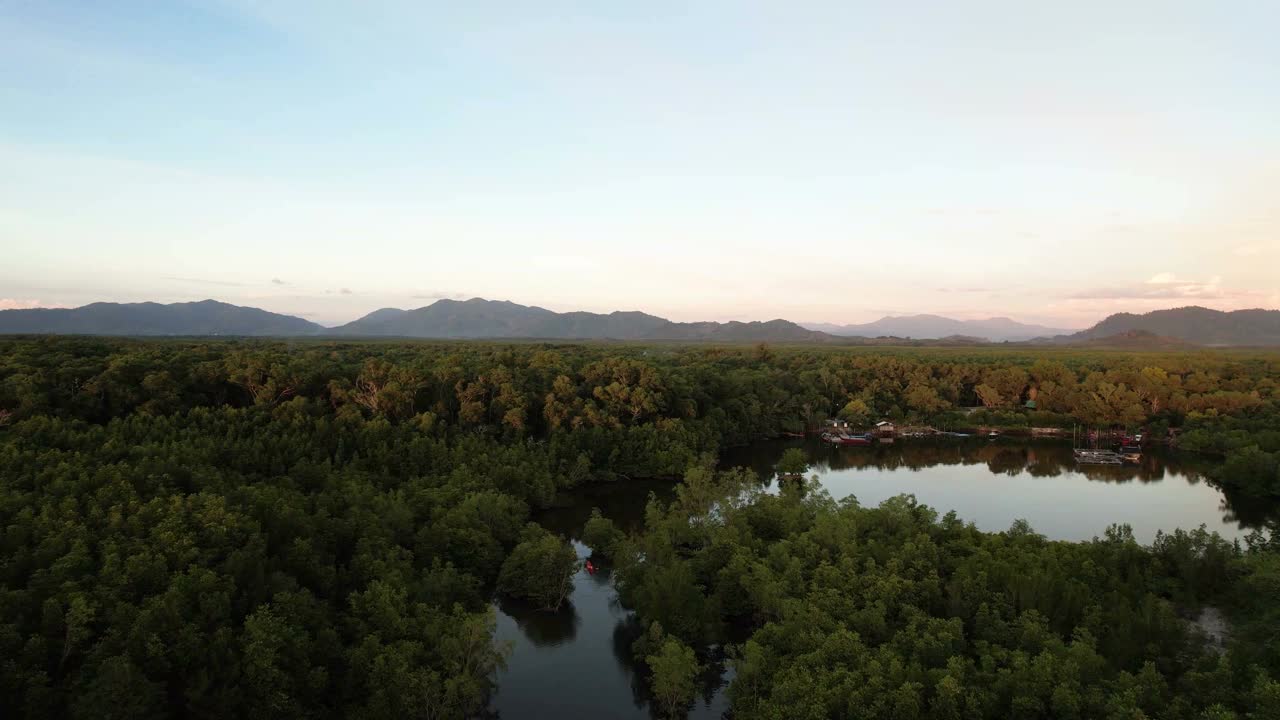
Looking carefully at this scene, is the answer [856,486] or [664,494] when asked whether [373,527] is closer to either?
[664,494]

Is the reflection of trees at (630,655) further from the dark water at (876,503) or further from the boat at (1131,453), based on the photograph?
the boat at (1131,453)

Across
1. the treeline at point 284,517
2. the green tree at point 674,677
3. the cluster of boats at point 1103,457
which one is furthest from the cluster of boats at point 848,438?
the green tree at point 674,677

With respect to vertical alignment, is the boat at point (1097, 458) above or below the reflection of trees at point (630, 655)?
above

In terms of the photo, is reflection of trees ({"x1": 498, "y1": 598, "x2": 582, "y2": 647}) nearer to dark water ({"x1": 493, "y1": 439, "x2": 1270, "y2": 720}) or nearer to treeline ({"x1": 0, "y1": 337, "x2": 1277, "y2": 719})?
dark water ({"x1": 493, "y1": 439, "x2": 1270, "y2": 720})

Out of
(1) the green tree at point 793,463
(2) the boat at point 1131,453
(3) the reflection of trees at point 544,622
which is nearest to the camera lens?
(3) the reflection of trees at point 544,622

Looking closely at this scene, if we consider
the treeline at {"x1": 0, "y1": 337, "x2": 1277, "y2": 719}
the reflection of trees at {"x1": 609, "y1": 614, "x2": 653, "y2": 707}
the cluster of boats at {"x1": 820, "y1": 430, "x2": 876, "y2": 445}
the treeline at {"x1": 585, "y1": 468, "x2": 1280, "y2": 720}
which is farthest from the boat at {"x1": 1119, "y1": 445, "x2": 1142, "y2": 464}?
the reflection of trees at {"x1": 609, "y1": 614, "x2": 653, "y2": 707}

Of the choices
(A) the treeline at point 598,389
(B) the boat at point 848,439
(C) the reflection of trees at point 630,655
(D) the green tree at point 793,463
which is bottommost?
(C) the reflection of trees at point 630,655
